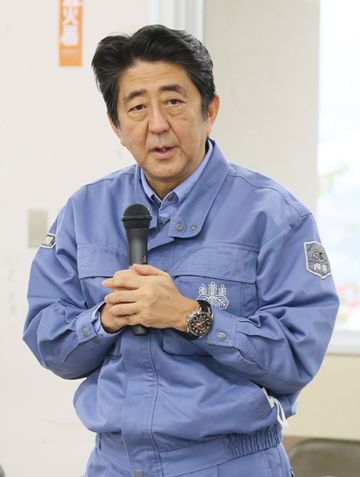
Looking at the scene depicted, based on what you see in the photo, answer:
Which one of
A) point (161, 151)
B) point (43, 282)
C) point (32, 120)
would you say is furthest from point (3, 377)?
point (161, 151)

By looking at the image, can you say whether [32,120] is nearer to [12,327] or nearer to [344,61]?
[12,327]

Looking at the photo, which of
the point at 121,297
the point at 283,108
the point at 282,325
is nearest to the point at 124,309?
the point at 121,297

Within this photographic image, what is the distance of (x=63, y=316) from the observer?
1.51m

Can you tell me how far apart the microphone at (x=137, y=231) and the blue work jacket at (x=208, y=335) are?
0.22ft

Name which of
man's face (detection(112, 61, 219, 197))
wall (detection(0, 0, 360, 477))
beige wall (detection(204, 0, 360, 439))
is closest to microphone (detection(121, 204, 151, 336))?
man's face (detection(112, 61, 219, 197))

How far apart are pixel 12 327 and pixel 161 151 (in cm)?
132

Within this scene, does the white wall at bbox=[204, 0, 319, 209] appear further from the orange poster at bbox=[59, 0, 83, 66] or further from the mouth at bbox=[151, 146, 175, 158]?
the mouth at bbox=[151, 146, 175, 158]

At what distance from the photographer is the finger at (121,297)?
1359 mm

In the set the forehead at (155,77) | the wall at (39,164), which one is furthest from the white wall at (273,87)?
the forehead at (155,77)

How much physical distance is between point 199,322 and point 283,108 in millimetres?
1981

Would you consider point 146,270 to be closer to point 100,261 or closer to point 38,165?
point 100,261

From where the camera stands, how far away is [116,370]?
1.46m

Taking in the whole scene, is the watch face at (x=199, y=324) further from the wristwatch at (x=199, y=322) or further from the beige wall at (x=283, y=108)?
the beige wall at (x=283, y=108)

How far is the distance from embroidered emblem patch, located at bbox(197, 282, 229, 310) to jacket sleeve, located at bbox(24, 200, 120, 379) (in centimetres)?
17
